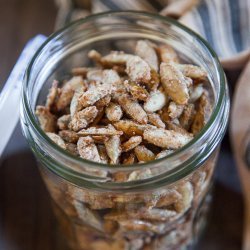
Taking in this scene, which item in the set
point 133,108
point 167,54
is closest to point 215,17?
point 167,54

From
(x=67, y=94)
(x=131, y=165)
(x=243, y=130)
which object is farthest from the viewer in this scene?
(x=243, y=130)

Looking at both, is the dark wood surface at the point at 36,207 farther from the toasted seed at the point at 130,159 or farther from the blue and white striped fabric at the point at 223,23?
the toasted seed at the point at 130,159

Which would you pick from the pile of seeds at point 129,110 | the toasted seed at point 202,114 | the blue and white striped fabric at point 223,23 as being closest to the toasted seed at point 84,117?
the pile of seeds at point 129,110

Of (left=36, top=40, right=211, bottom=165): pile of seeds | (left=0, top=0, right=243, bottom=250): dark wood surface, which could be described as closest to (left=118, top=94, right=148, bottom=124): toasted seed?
(left=36, top=40, right=211, bottom=165): pile of seeds

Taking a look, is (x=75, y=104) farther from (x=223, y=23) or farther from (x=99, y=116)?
(x=223, y=23)

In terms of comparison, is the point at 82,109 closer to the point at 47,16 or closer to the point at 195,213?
the point at 195,213

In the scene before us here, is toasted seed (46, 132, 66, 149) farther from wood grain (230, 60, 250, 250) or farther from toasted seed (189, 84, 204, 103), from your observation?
wood grain (230, 60, 250, 250)

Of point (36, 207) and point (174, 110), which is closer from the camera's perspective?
point (174, 110)
